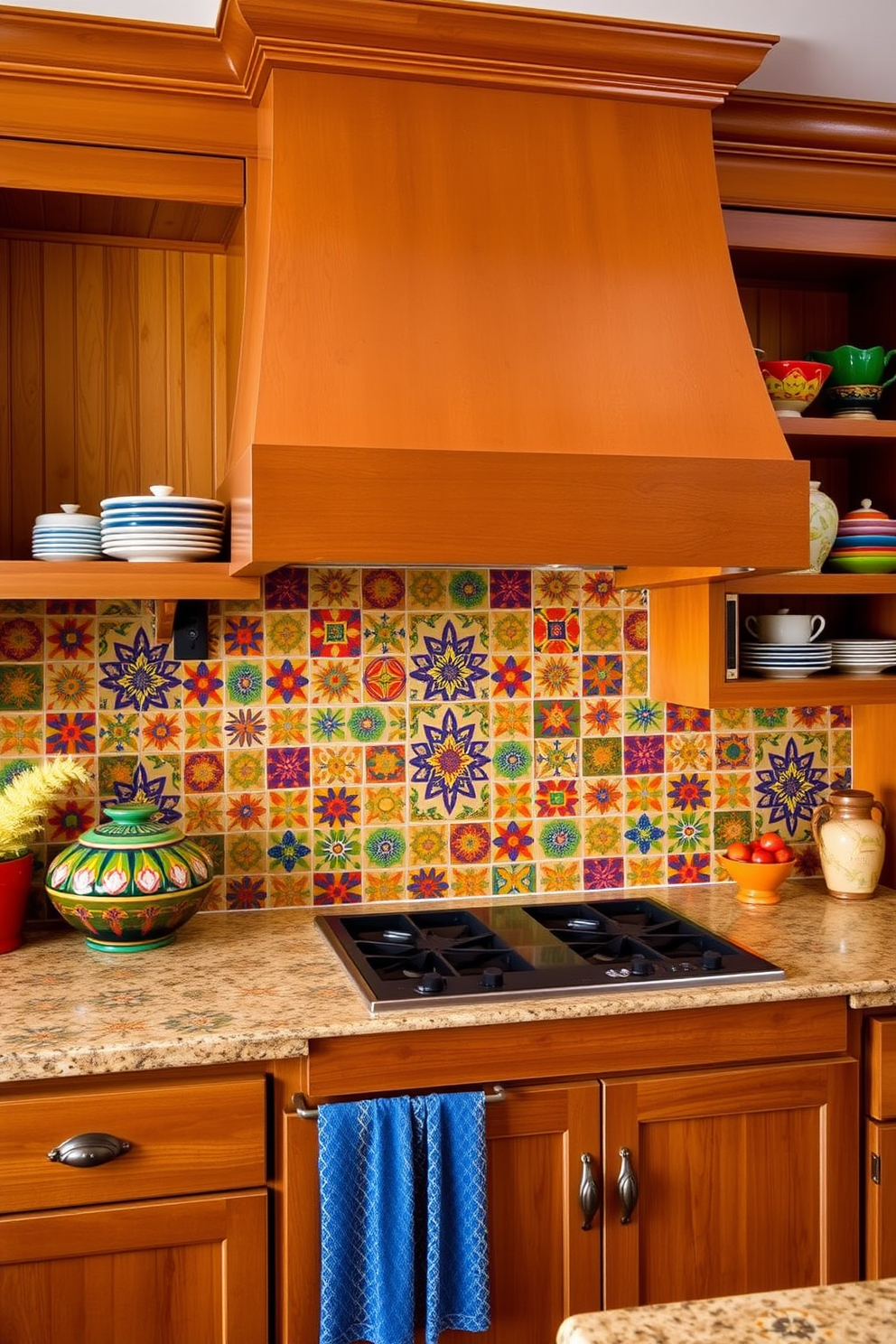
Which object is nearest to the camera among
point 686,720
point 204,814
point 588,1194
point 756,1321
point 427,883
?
point 756,1321

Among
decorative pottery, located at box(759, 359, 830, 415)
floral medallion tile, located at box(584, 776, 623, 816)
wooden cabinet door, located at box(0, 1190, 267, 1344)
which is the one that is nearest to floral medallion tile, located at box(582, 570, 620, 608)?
floral medallion tile, located at box(584, 776, 623, 816)

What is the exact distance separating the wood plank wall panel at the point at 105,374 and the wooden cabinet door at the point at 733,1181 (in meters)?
1.43

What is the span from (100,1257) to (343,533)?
109cm

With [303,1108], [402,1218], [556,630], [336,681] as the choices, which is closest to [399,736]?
[336,681]

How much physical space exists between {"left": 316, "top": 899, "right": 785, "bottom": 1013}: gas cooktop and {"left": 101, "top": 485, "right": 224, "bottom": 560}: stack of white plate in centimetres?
75

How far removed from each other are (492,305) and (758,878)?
1.25m

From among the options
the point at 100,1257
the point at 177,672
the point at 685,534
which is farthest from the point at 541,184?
the point at 100,1257

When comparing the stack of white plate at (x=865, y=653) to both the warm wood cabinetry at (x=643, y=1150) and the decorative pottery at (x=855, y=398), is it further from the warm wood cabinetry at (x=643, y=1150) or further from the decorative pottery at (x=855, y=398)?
the warm wood cabinetry at (x=643, y=1150)

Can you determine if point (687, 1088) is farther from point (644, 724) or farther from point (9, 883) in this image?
point (9, 883)

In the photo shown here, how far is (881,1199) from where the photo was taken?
203cm

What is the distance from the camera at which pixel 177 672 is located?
2432 mm

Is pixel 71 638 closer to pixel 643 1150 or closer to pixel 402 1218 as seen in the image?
pixel 402 1218

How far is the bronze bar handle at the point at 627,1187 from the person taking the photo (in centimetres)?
191

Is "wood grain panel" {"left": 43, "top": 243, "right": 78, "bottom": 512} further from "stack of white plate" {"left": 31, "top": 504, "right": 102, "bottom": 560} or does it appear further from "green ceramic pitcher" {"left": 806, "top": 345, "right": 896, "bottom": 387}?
"green ceramic pitcher" {"left": 806, "top": 345, "right": 896, "bottom": 387}
